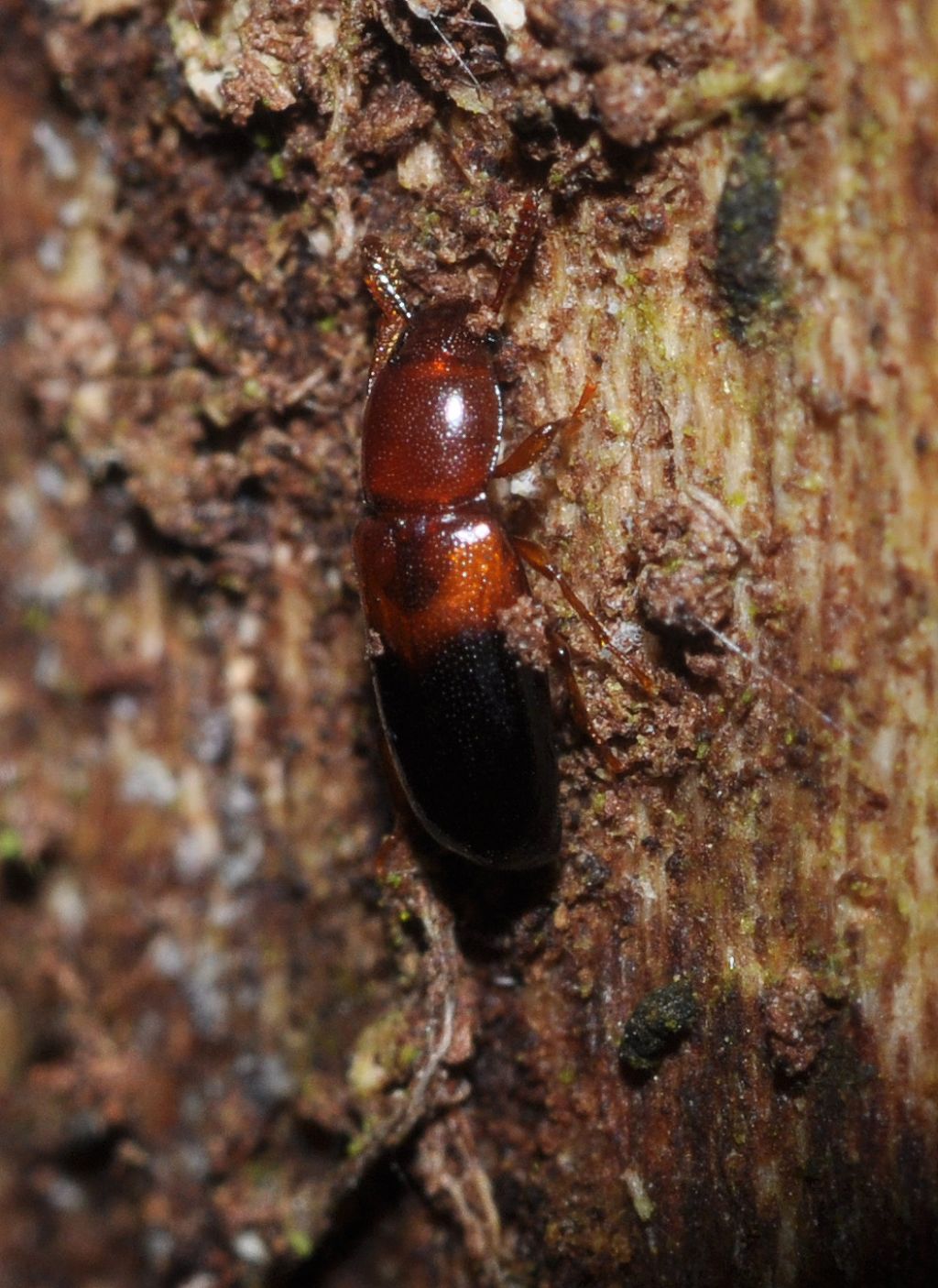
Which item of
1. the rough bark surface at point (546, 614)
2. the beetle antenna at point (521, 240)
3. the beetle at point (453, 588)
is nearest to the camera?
the rough bark surface at point (546, 614)

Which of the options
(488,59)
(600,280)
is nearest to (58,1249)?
(600,280)

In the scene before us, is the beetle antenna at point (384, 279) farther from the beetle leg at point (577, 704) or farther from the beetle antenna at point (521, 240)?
the beetle leg at point (577, 704)

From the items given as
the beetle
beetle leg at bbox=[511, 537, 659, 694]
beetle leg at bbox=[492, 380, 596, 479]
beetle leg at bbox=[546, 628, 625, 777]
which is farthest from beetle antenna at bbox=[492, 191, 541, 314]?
beetle leg at bbox=[546, 628, 625, 777]

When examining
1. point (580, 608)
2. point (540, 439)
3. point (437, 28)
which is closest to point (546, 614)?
point (580, 608)

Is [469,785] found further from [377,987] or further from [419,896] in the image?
[377,987]

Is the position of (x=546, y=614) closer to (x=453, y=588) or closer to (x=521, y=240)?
(x=453, y=588)

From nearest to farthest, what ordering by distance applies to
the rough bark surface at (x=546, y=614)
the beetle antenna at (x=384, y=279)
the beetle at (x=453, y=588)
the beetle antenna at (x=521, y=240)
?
the rough bark surface at (x=546, y=614), the beetle antenna at (x=521, y=240), the beetle at (x=453, y=588), the beetle antenna at (x=384, y=279)

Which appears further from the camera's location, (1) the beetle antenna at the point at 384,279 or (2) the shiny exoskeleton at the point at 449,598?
(1) the beetle antenna at the point at 384,279

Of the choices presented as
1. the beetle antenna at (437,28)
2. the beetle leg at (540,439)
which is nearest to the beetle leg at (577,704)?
the beetle leg at (540,439)
